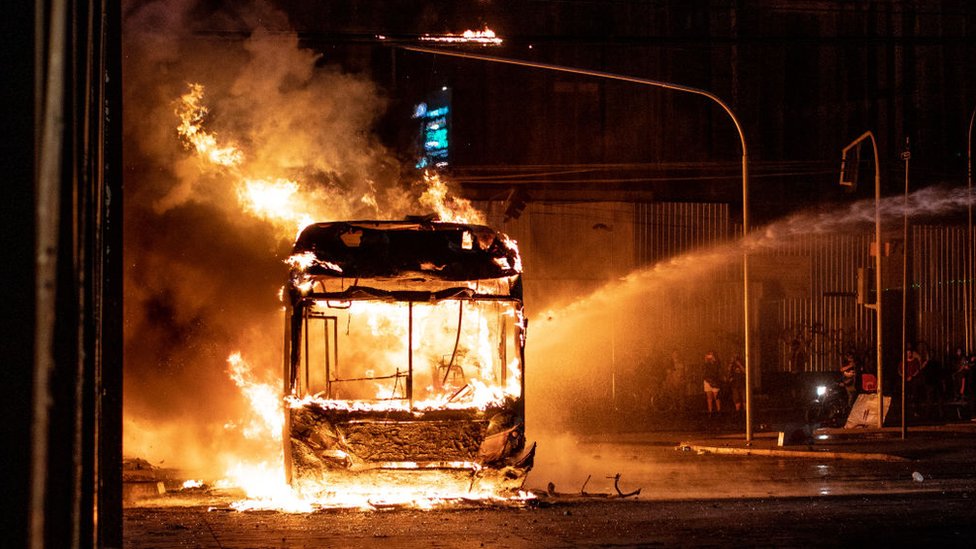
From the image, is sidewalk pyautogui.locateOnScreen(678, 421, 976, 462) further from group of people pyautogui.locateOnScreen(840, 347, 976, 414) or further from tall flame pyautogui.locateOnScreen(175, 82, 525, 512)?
tall flame pyautogui.locateOnScreen(175, 82, 525, 512)

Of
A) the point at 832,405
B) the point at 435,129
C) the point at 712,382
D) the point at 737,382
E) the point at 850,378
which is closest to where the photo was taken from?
the point at 850,378

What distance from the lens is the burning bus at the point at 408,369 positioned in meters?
9.95

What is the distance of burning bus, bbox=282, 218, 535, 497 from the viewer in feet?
32.7

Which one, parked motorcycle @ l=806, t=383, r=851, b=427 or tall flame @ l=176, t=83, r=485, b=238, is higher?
tall flame @ l=176, t=83, r=485, b=238

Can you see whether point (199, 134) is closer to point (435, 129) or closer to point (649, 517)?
point (435, 129)

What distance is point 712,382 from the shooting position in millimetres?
24547

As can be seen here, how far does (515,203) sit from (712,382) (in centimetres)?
673

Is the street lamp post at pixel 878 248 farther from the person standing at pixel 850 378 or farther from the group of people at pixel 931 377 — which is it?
the person standing at pixel 850 378

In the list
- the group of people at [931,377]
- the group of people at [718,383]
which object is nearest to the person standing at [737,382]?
the group of people at [718,383]

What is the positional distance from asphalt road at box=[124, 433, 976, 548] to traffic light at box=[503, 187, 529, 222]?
12.2 m

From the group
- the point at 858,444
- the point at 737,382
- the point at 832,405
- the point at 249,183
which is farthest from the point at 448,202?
the point at 858,444

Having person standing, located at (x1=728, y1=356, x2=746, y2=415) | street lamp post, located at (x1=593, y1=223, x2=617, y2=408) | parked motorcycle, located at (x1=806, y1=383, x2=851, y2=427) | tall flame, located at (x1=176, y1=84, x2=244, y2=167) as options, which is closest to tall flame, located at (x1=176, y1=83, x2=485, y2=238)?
tall flame, located at (x1=176, y1=84, x2=244, y2=167)

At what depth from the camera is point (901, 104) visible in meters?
31.1
